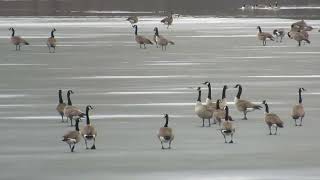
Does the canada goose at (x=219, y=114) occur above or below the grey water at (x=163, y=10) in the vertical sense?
below

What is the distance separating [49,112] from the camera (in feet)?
57.8

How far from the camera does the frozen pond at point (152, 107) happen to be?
460 inches

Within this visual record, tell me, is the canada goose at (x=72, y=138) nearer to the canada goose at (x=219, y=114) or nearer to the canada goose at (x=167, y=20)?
the canada goose at (x=219, y=114)

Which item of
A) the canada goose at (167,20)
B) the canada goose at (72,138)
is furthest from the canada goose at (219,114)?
the canada goose at (167,20)

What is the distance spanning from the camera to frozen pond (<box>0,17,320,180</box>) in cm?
1167

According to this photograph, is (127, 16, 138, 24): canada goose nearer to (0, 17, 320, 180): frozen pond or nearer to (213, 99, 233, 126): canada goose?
(0, 17, 320, 180): frozen pond

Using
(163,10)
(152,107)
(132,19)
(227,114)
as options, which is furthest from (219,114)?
(163,10)

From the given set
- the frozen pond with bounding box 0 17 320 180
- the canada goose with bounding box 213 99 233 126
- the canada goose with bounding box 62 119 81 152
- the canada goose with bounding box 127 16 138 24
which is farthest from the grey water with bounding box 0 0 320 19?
the canada goose with bounding box 62 119 81 152

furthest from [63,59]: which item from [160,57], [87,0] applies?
[87,0]

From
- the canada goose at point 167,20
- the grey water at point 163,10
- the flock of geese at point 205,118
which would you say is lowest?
the flock of geese at point 205,118

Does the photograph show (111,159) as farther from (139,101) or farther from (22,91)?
(22,91)

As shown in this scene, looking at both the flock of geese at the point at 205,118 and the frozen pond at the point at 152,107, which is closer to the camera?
the frozen pond at the point at 152,107

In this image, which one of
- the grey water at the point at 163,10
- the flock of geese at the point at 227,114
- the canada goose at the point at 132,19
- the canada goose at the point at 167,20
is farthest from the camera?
the grey water at the point at 163,10

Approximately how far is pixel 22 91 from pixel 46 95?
1.07 meters
